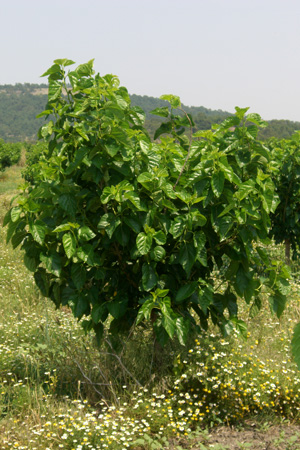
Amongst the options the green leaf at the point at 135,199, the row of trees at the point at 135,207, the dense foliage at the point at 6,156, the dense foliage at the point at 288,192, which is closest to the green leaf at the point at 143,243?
the row of trees at the point at 135,207

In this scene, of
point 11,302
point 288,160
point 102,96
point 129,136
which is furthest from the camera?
point 288,160

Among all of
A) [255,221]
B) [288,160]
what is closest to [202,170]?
[255,221]

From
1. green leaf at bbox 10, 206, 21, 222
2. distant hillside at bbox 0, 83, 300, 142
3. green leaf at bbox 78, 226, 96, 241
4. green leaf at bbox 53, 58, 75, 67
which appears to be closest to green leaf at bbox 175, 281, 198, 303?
green leaf at bbox 78, 226, 96, 241

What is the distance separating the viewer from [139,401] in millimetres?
3066

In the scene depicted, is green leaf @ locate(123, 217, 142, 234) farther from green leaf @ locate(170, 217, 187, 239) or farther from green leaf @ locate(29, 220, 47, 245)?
green leaf @ locate(29, 220, 47, 245)

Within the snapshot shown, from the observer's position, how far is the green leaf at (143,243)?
279 centimetres

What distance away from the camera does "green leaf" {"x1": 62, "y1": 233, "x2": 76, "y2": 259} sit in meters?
2.76

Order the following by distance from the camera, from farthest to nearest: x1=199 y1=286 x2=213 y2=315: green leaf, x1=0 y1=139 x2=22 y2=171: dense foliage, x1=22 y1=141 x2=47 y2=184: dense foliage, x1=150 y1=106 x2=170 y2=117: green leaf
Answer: x1=0 y1=139 x2=22 y2=171: dense foliage < x1=150 y1=106 x2=170 y2=117: green leaf < x1=22 y1=141 x2=47 y2=184: dense foliage < x1=199 y1=286 x2=213 y2=315: green leaf

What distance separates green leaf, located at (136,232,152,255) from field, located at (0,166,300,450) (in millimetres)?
959

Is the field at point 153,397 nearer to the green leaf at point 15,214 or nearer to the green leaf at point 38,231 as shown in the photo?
the green leaf at point 38,231

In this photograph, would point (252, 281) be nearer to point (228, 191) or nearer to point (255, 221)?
point (255, 221)

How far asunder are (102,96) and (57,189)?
0.69 metres

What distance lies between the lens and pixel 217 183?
2.82 m

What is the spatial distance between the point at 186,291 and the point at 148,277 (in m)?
0.26
